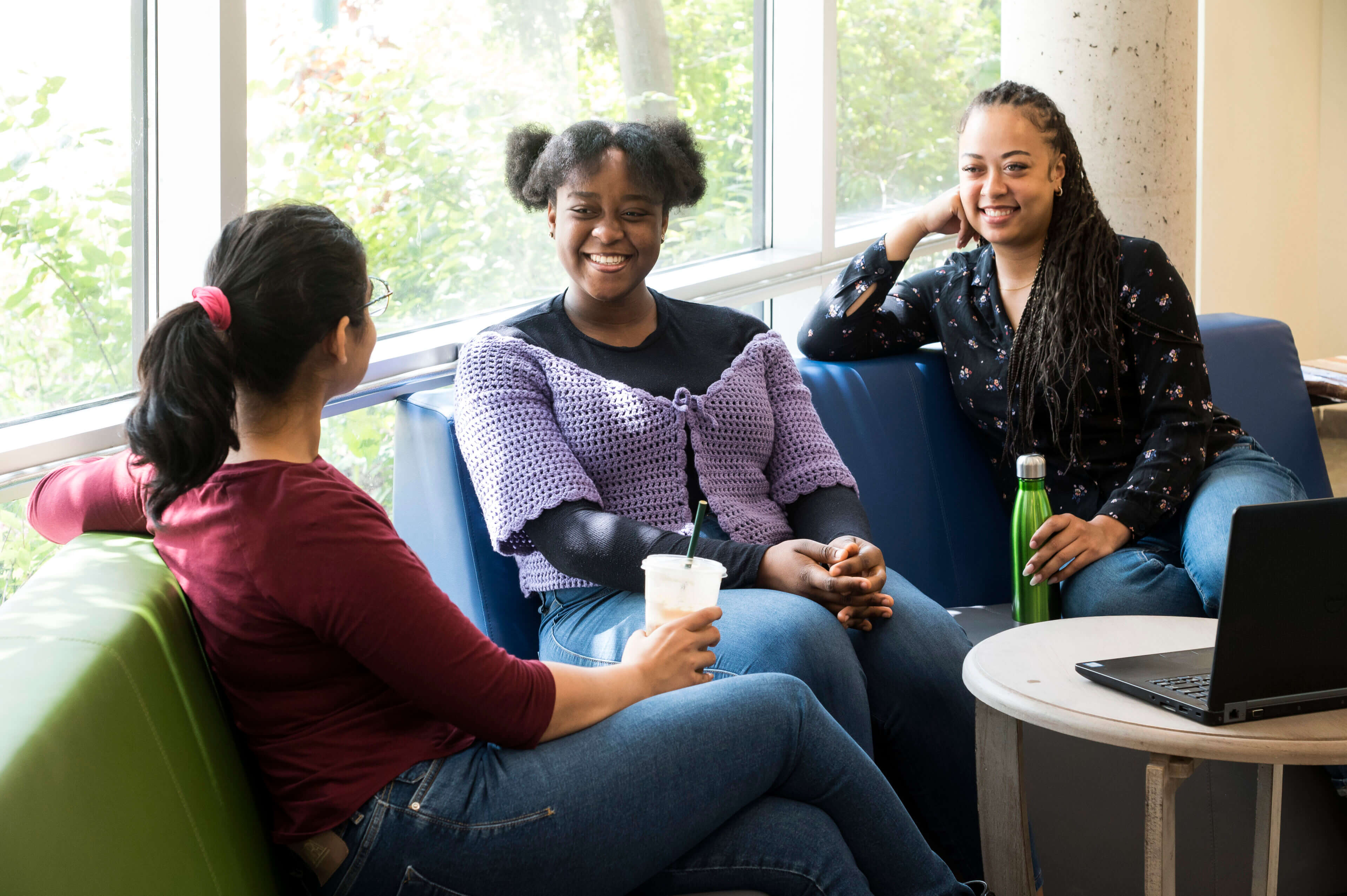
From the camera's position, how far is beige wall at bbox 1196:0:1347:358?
437cm

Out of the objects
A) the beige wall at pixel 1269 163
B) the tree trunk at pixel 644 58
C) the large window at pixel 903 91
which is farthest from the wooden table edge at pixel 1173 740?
the beige wall at pixel 1269 163

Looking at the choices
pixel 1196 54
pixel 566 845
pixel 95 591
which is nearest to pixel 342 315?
pixel 95 591

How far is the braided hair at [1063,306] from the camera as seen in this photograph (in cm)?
234

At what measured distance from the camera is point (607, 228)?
2.06m

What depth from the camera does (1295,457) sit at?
2914 mm

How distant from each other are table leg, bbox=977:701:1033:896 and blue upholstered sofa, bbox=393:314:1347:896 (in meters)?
0.23

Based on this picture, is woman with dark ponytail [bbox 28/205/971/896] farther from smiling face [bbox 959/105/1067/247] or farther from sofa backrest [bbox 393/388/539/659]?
smiling face [bbox 959/105/1067/247]

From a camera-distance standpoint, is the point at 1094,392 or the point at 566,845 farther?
the point at 1094,392

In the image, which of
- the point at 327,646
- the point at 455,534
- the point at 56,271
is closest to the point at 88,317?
the point at 56,271

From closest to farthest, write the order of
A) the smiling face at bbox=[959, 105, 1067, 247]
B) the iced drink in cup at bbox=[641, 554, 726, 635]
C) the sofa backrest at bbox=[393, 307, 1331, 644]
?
the iced drink in cup at bbox=[641, 554, 726, 635]
the smiling face at bbox=[959, 105, 1067, 247]
the sofa backrest at bbox=[393, 307, 1331, 644]

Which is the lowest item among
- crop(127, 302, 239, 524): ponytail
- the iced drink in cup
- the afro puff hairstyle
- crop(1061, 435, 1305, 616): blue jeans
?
crop(1061, 435, 1305, 616): blue jeans

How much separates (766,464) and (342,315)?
1047mm

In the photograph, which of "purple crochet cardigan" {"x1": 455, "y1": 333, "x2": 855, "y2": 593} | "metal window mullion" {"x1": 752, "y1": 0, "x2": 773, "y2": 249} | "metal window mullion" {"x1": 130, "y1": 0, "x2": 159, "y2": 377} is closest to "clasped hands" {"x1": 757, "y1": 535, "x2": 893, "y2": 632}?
"purple crochet cardigan" {"x1": 455, "y1": 333, "x2": 855, "y2": 593}

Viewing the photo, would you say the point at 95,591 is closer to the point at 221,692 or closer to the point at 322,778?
the point at 221,692
